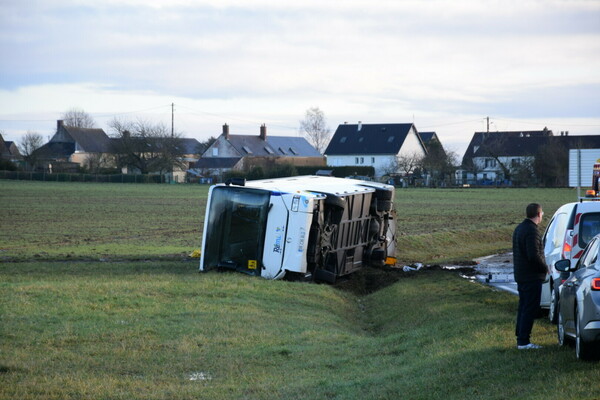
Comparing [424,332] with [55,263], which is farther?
[55,263]

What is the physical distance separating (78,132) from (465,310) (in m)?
137

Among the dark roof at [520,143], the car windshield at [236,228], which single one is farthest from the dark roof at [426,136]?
the car windshield at [236,228]

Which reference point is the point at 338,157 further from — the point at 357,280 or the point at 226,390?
the point at 226,390

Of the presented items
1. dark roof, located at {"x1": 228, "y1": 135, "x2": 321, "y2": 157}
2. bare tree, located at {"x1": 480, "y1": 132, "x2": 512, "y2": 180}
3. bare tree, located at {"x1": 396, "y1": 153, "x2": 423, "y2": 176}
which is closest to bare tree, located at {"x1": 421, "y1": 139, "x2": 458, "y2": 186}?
bare tree, located at {"x1": 396, "y1": 153, "x2": 423, "y2": 176}

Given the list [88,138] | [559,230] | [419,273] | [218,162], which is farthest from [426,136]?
[559,230]

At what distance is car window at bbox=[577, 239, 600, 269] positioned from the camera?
10.9 m

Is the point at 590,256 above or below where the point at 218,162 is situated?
below

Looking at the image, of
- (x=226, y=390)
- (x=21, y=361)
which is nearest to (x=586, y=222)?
(x=226, y=390)

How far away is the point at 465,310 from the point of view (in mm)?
15578

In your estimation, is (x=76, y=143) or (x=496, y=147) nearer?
(x=496, y=147)

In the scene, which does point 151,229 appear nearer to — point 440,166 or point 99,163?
point 440,166

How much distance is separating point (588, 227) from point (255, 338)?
225 inches

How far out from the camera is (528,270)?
1121 centimetres

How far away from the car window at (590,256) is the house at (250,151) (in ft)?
373
